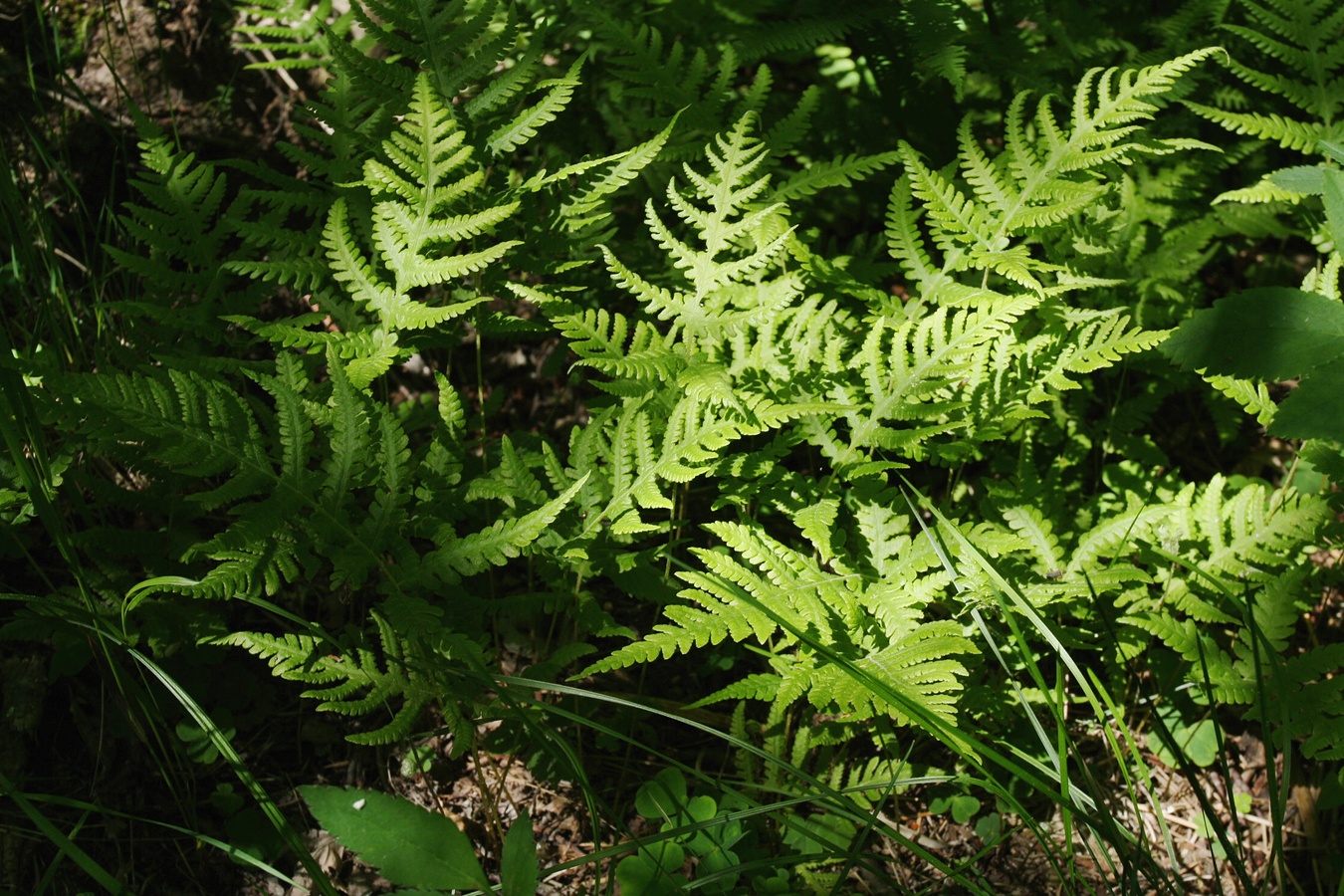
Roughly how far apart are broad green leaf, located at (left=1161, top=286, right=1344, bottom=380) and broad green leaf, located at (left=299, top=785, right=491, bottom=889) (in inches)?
64.3

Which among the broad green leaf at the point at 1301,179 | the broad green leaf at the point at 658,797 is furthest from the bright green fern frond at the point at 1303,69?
the broad green leaf at the point at 658,797

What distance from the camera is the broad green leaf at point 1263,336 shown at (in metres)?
1.79

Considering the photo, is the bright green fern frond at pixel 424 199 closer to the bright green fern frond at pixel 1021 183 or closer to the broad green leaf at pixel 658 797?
the bright green fern frond at pixel 1021 183

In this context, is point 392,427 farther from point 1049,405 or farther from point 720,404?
point 1049,405

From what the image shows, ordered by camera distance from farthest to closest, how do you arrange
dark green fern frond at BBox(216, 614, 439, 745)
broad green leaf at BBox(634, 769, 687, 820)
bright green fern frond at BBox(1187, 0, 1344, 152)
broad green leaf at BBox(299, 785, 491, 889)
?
bright green fern frond at BBox(1187, 0, 1344, 152) → broad green leaf at BBox(634, 769, 687, 820) → dark green fern frond at BBox(216, 614, 439, 745) → broad green leaf at BBox(299, 785, 491, 889)

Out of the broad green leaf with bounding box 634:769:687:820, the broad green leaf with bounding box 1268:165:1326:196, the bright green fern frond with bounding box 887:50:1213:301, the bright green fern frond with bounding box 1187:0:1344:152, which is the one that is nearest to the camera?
the broad green leaf with bounding box 1268:165:1326:196

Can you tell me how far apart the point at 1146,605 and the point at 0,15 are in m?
3.92

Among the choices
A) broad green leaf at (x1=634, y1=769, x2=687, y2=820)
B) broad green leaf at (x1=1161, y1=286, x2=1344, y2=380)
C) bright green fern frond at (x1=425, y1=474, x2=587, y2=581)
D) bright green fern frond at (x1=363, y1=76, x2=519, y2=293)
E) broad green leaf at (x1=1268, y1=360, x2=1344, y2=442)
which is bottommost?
broad green leaf at (x1=634, y1=769, x2=687, y2=820)

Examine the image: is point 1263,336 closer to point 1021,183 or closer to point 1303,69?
point 1021,183

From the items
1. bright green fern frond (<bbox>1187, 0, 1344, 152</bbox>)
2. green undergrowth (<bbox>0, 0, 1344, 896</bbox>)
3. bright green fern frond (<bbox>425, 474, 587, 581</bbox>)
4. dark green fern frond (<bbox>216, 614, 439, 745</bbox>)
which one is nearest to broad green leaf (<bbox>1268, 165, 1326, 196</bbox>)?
green undergrowth (<bbox>0, 0, 1344, 896</bbox>)

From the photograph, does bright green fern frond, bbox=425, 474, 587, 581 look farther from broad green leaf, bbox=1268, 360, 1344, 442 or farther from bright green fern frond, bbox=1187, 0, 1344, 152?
bright green fern frond, bbox=1187, 0, 1344, 152

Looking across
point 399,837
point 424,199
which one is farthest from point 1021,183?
point 399,837

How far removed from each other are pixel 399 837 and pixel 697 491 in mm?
1415

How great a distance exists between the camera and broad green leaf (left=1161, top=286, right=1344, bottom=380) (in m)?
1.79
